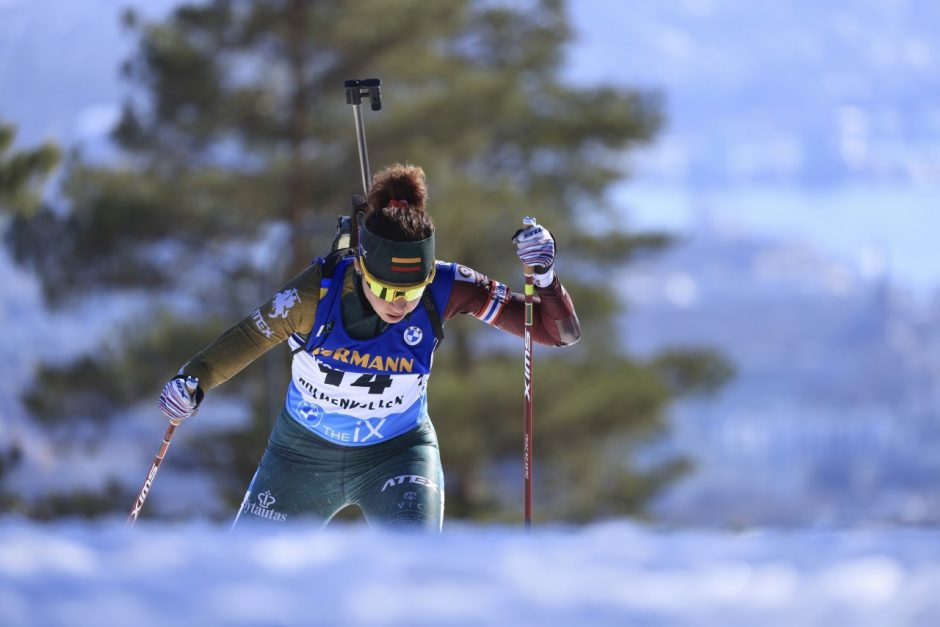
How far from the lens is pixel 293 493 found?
14.1ft

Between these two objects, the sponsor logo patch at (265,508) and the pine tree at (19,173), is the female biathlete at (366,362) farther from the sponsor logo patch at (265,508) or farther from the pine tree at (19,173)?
the pine tree at (19,173)

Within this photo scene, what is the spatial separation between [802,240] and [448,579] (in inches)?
6145

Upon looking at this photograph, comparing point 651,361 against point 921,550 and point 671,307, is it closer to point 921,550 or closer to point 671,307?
point 921,550

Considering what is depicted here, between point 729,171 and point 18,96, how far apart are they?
103590 mm

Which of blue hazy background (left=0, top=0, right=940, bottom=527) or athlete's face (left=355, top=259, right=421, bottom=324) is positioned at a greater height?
blue hazy background (left=0, top=0, right=940, bottom=527)

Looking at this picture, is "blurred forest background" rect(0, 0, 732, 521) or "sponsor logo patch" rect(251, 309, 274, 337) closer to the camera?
"sponsor logo patch" rect(251, 309, 274, 337)

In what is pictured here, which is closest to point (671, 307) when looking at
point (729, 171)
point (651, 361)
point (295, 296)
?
point (729, 171)

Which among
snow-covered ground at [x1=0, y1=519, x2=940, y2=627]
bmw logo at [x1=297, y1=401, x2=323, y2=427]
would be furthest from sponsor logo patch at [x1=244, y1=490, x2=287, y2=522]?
snow-covered ground at [x1=0, y1=519, x2=940, y2=627]

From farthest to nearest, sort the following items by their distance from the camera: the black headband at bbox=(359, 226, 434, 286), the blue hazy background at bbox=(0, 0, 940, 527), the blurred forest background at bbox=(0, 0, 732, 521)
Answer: the blue hazy background at bbox=(0, 0, 940, 527) < the blurred forest background at bbox=(0, 0, 732, 521) < the black headband at bbox=(359, 226, 434, 286)

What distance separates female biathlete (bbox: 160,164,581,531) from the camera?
4129 millimetres

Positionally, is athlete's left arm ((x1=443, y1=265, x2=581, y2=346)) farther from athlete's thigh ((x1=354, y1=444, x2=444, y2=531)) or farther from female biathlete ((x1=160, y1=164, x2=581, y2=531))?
athlete's thigh ((x1=354, y1=444, x2=444, y2=531))

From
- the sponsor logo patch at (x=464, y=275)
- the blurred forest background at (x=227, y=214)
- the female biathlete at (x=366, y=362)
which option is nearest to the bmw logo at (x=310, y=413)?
the female biathlete at (x=366, y=362)

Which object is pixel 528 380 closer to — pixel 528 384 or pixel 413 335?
pixel 528 384

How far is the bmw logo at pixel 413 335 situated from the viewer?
4219 millimetres
